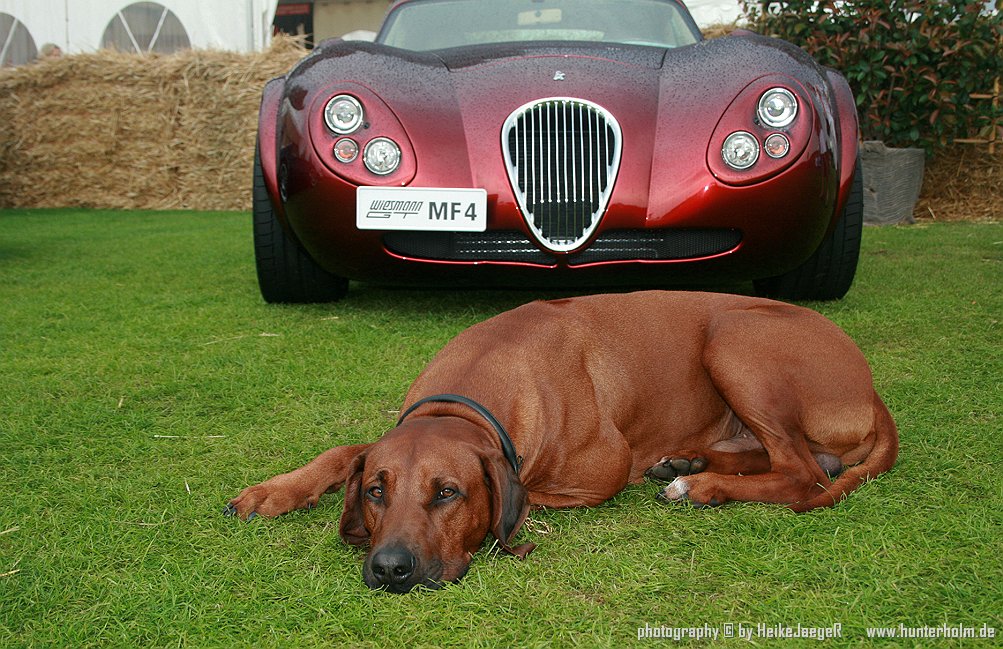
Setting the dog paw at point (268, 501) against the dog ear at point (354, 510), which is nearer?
the dog ear at point (354, 510)

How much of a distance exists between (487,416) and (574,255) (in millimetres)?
1845

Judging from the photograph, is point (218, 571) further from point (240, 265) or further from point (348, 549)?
point (240, 265)

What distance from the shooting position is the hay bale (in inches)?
488

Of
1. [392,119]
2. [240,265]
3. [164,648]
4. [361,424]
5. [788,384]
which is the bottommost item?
[240,265]

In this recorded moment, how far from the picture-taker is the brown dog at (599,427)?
2.12 meters

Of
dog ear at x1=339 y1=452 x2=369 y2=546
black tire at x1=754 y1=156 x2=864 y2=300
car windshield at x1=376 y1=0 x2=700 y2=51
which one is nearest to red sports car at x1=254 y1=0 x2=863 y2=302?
black tire at x1=754 y1=156 x2=864 y2=300

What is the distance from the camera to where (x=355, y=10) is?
19750 millimetres

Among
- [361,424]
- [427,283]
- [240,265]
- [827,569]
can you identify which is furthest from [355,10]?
[827,569]

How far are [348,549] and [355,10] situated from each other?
1898 cm

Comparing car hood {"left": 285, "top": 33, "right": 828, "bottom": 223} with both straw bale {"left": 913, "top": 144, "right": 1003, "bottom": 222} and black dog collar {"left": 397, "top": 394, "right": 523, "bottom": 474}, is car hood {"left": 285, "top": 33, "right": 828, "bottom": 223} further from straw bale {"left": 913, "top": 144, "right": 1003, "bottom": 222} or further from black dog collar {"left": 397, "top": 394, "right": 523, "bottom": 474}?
straw bale {"left": 913, "top": 144, "right": 1003, "bottom": 222}

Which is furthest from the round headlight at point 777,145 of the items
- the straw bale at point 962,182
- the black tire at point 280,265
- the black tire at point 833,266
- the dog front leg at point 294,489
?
the straw bale at point 962,182

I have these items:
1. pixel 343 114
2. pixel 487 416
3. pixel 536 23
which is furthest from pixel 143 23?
pixel 487 416

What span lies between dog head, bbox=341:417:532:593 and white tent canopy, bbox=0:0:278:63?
47.7ft

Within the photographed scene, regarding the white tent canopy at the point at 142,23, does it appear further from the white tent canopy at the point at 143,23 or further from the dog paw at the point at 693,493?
the dog paw at the point at 693,493
